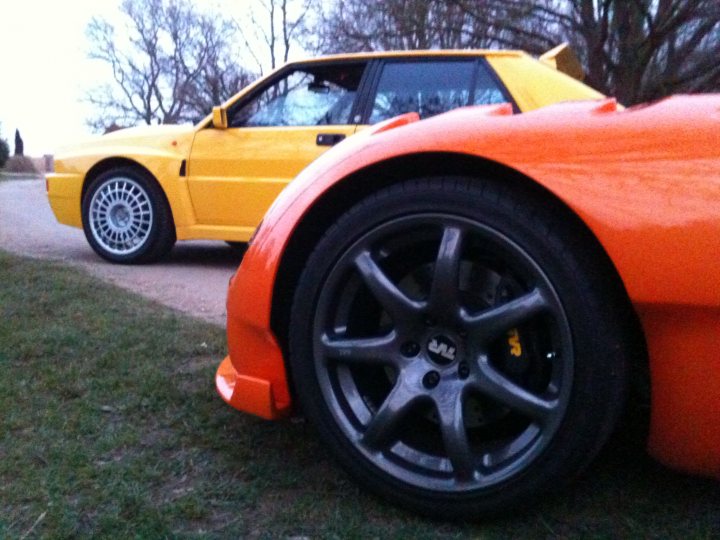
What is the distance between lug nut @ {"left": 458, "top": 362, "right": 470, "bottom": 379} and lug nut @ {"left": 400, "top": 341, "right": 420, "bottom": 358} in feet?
0.40

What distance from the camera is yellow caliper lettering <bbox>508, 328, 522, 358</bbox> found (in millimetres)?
1979

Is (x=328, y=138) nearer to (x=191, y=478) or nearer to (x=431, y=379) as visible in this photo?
(x=191, y=478)

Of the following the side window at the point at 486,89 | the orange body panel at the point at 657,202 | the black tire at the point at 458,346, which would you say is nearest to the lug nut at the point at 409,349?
the black tire at the point at 458,346

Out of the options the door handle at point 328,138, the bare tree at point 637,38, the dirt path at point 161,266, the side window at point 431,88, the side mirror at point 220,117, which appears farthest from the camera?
the bare tree at point 637,38

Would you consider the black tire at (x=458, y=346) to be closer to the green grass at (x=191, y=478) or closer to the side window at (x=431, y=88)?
the green grass at (x=191, y=478)

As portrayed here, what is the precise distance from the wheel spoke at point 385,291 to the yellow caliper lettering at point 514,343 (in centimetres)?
24

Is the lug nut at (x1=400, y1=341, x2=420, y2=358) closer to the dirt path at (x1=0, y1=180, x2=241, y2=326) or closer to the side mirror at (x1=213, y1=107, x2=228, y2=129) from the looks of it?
the dirt path at (x1=0, y1=180, x2=241, y2=326)

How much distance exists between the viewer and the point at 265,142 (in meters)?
5.77

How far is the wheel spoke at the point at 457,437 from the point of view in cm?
191

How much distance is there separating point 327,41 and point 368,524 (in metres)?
23.5

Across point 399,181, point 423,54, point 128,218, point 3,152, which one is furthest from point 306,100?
point 3,152

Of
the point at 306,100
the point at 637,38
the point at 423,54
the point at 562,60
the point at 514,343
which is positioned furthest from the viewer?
the point at 637,38

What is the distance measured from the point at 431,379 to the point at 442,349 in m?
0.08

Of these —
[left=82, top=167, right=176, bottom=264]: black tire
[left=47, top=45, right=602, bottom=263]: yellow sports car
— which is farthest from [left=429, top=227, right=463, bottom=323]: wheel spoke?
[left=82, top=167, right=176, bottom=264]: black tire
